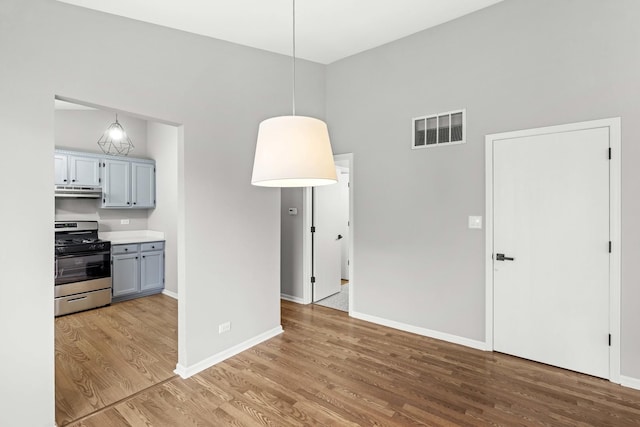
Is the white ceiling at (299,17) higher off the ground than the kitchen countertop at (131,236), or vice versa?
the white ceiling at (299,17)

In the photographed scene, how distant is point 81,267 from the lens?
14.6ft

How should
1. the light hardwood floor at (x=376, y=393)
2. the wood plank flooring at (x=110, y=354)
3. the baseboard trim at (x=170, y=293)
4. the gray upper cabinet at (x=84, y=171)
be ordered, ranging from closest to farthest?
the light hardwood floor at (x=376, y=393)
the wood plank flooring at (x=110, y=354)
the gray upper cabinet at (x=84, y=171)
the baseboard trim at (x=170, y=293)

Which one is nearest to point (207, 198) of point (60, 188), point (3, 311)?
point (3, 311)

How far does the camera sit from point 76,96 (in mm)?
2227

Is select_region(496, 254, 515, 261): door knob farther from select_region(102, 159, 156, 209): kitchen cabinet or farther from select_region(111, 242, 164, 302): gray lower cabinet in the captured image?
select_region(102, 159, 156, 209): kitchen cabinet

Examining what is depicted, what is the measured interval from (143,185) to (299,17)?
391cm

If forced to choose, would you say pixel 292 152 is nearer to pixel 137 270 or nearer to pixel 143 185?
pixel 137 270

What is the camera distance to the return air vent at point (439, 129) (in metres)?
3.38

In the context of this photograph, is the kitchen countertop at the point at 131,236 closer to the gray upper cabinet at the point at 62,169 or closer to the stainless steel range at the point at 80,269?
the stainless steel range at the point at 80,269

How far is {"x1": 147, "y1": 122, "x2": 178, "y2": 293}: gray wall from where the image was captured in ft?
16.9

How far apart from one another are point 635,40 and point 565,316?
2.33m

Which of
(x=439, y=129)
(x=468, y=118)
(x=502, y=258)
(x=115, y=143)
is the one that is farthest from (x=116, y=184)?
(x=502, y=258)

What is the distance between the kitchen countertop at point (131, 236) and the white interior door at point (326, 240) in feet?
8.82

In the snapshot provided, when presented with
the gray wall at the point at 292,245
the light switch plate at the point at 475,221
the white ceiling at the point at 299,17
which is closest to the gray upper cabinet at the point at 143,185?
the gray wall at the point at 292,245
